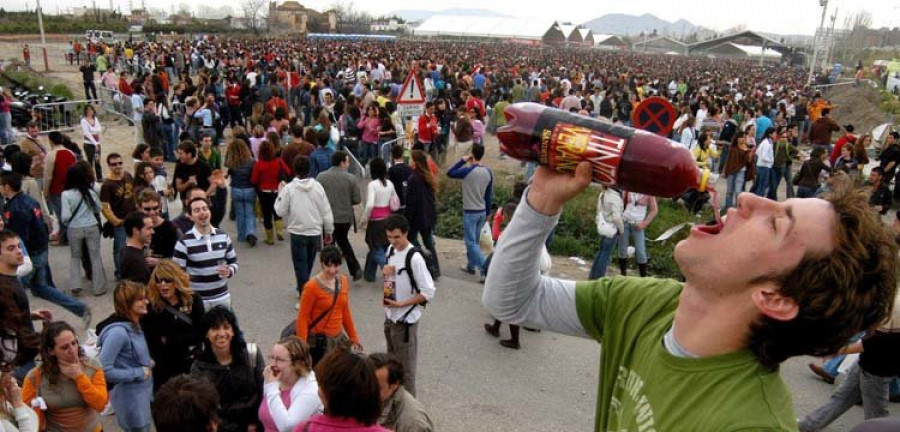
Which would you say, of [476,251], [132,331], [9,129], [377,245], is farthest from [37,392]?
[9,129]

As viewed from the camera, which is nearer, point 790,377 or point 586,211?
point 790,377

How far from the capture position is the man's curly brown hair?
1546mm

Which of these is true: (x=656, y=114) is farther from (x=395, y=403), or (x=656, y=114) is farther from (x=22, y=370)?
(x=22, y=370)

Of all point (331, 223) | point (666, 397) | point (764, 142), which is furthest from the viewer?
point (764, 142)

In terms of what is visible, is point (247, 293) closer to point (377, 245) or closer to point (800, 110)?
point (377, 245)

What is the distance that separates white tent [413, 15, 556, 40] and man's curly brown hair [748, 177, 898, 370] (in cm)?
8855

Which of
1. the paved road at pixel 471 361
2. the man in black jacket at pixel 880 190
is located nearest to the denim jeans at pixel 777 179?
the man in black jacket at pixel 880 190

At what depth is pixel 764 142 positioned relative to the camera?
480 inches

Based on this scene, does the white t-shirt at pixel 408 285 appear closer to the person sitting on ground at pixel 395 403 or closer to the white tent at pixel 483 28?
the person sitting on ground at pixel 395 403

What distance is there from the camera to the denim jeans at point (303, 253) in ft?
24.2

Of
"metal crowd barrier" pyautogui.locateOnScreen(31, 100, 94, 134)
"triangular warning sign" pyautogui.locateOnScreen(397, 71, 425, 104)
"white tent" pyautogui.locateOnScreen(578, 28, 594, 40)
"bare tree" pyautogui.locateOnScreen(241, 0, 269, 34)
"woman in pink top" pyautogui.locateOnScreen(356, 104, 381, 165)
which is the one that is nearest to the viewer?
"triangular warning sign" pyautogui.locateOnScreen(397, 71, 425, 104)

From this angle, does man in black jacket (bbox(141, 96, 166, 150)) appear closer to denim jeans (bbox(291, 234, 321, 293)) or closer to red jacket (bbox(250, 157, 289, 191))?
red jacket (bbox(250, 157, 289, 191))

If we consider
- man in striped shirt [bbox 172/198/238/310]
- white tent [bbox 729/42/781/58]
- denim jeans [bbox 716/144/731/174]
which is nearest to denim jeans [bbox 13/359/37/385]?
man in striped shirt [bbox 172/198/238/310]

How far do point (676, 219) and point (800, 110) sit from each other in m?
10.8
